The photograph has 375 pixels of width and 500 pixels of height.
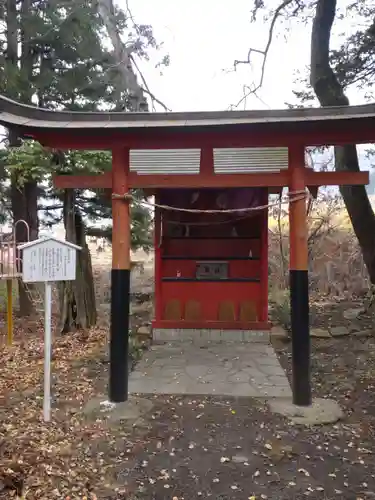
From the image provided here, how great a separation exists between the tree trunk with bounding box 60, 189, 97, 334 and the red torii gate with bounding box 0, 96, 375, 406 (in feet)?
11.0

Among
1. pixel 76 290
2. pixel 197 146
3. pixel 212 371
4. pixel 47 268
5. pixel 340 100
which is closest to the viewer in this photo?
pixel 47 268

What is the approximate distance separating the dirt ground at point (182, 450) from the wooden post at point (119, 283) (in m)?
0.43

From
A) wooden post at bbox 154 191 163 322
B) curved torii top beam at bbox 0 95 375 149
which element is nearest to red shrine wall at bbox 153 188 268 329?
wooden post at bbox 154 191 163 322

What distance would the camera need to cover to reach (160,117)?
Result: 4.48 metres

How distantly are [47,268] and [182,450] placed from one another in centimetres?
202

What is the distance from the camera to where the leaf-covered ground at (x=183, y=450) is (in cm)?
301

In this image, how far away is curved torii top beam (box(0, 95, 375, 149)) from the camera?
13.5ft

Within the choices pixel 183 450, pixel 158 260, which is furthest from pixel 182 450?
pixel 158 260

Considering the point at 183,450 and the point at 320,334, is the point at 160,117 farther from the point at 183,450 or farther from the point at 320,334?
the point at 320,334

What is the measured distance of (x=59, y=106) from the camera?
9406mm

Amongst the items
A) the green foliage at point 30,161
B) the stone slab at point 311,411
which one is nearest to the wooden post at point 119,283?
the stone slab at point 311,411

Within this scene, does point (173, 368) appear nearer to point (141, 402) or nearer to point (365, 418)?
point (141, 402)

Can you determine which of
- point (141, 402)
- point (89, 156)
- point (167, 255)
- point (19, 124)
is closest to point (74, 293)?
point (167, 255)

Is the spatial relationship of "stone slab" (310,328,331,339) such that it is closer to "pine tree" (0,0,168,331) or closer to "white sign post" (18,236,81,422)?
"pine tree" (0,0,168,331)
